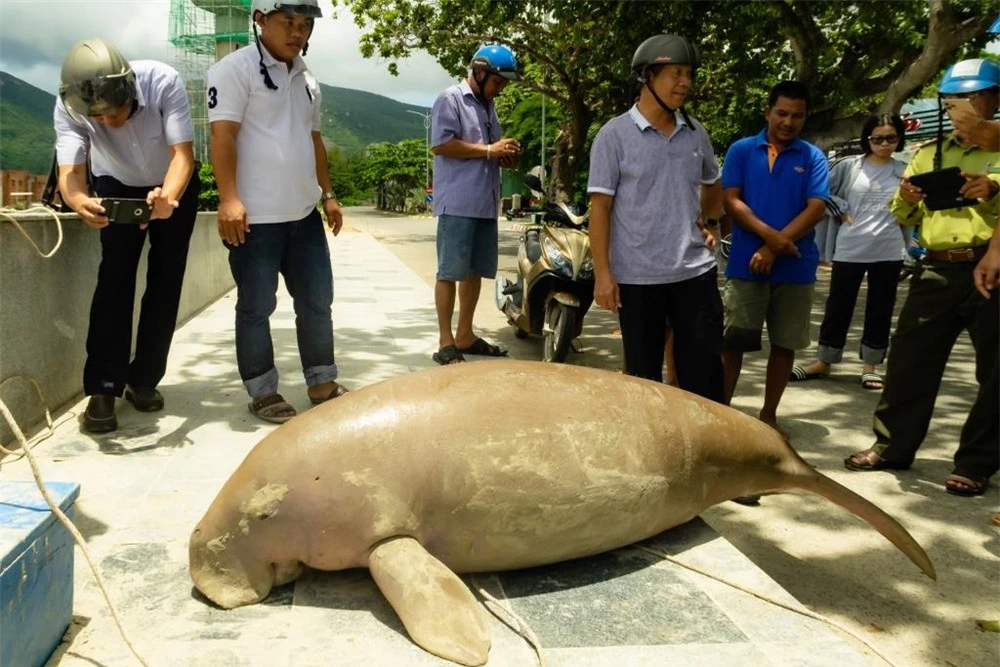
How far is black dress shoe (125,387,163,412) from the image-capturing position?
430 centimetres

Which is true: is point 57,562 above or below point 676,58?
below

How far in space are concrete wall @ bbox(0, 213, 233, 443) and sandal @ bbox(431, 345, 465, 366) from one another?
7.06 ft

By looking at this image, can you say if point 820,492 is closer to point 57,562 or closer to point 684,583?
point 684,583

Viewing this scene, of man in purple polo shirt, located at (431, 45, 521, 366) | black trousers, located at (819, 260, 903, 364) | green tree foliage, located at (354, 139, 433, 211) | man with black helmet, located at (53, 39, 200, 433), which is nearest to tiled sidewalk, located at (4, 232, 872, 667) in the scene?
man with black helmet, located at (53, 39, 200, 433)

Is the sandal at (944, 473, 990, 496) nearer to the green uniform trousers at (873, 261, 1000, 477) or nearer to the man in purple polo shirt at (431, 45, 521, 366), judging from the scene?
the green uniform trousers at (873, 261, 1000, 477)

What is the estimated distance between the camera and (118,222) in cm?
371

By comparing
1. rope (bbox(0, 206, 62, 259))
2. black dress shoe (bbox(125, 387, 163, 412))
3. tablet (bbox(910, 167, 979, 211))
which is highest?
tablet (bbox(910, 167, 979, 211))

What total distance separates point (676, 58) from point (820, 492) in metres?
1.80

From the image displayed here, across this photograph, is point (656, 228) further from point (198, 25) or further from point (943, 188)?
point (198, 25)

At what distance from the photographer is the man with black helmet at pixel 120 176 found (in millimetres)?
3637

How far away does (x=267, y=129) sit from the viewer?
13.1 feet

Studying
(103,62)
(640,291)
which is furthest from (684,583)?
(103,62)

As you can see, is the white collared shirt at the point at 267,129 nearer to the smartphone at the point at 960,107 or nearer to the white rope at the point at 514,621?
the white rope at the point at 514,621

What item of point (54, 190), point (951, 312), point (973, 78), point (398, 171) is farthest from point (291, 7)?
point (398, 171)
